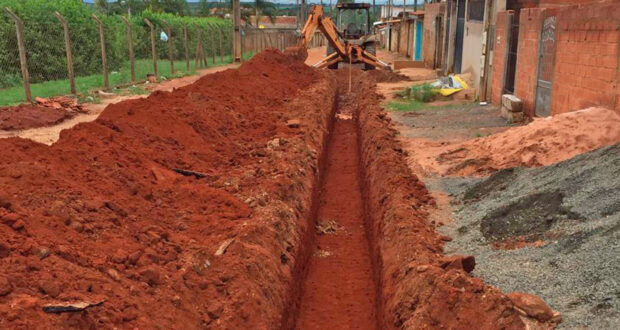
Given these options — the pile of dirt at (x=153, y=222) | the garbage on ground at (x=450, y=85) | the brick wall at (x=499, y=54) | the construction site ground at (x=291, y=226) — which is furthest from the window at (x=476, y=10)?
the pile of dirt at (x=153, y=222)

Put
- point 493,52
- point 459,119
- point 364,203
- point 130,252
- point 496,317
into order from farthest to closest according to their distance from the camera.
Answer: point 493,52, point 459,119, point 364,203, point 130,252, point 496,317

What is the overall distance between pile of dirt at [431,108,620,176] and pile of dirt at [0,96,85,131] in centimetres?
794

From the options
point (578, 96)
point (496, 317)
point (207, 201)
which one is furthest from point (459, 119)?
point (496, 317)

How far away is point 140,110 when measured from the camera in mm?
9586

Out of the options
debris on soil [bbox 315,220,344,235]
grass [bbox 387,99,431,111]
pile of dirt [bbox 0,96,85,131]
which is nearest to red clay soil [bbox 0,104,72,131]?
pile of dirt [bbox 0,96,85,131]

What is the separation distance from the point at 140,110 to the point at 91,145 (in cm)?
236

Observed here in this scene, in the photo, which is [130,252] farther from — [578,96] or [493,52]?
[493,52]

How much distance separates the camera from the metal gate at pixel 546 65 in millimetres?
12445

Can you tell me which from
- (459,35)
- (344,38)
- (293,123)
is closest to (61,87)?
(293,123)

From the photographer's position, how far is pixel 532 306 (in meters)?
4.61

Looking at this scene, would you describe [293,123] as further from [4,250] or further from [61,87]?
[61,87]

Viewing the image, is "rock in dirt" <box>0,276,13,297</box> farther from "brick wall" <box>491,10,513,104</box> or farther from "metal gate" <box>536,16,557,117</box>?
"brick wall" <box>491,10,513,104</box>

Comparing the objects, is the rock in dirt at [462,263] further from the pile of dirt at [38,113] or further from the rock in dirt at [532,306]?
the pile of dirt at [38,113]

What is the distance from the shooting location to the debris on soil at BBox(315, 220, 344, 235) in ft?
30.7
